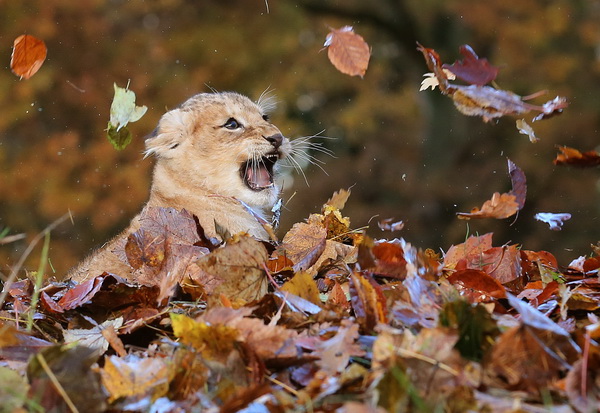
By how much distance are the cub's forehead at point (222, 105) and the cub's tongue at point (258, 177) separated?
458 mm

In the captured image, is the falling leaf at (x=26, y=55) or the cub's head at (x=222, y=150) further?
the cub's head at (x=222, y=150)

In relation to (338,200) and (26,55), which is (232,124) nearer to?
(338,200)

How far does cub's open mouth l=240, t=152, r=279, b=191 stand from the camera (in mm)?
5863

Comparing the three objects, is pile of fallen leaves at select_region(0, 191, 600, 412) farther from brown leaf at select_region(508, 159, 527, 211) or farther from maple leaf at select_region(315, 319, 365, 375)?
brown leaf at select_region(508, 159, 527, 211)

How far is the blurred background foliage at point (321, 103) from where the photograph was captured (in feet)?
46.4

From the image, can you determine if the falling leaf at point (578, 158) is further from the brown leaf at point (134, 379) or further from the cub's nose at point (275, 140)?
the cub's nose at point (275, 140)

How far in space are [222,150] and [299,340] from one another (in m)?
3.66

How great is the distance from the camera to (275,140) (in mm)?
5809

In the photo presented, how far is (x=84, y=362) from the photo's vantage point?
2283 mm

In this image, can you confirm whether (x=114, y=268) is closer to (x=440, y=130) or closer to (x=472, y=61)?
(x=472, y=61)

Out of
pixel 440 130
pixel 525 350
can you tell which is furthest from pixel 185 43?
pixel 525 350

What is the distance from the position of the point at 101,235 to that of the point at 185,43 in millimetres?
3693

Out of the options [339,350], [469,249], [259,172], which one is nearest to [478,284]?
[469,249]

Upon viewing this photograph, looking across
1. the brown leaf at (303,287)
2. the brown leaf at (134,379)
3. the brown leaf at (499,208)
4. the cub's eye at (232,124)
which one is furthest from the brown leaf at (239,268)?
A: the cub's eye at (232,124)
